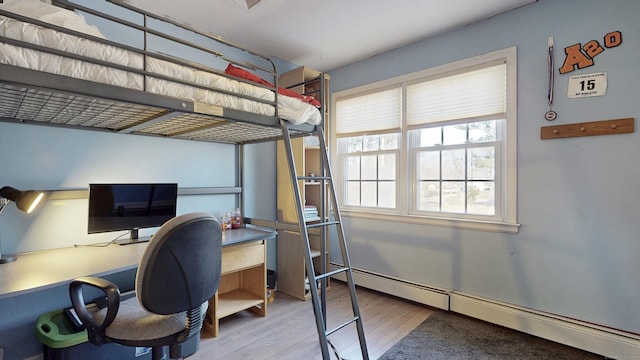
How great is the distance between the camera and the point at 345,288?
132 inches

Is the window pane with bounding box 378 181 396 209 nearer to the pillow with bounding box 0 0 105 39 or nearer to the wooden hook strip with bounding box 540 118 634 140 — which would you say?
the wooden hook strip with bounding box 540 118 634 140

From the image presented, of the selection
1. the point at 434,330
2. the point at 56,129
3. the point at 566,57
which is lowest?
the point at 434,330

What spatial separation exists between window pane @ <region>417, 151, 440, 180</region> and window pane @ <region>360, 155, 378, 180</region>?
0.52 metres

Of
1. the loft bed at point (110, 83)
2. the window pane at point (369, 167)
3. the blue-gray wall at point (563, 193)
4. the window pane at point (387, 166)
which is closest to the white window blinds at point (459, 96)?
the blue-gray wall at point (563, 193)

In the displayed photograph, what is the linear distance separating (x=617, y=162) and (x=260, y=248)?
2676 millimetres

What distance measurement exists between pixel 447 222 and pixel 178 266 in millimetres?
2326

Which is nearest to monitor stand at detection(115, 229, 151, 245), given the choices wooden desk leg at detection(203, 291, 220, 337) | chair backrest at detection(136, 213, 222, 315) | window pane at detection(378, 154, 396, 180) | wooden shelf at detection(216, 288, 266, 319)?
wooden desk leg at detection(203, 291, 220, 337)

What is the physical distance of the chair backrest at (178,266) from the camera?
1.24 m

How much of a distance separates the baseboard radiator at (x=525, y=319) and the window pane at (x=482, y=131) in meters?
1.38

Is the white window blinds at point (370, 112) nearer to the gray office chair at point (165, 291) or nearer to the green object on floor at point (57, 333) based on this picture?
the gray office chair at point (165, 291)

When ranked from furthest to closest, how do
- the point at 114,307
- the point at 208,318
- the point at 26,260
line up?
the point at 208,318 < the point at 26,260 < the point at 114,307

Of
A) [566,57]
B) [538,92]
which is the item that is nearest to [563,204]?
[538,92]

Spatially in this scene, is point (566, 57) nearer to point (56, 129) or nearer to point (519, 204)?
point (519, 204)

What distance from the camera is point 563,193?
221cm
